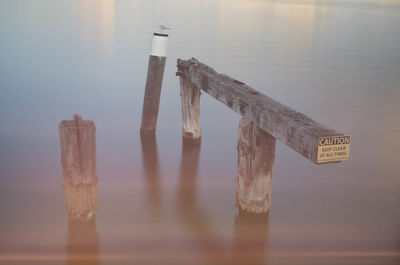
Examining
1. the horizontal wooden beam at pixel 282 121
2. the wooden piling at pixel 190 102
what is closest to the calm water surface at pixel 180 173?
the wooden piling at pixel 190 102

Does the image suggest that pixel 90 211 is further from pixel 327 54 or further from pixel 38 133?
pixel 327 54

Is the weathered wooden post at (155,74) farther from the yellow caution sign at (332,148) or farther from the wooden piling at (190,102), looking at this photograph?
the yellow caution sign at (332,148)

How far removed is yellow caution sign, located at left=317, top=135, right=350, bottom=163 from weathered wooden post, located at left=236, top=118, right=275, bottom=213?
0.67m

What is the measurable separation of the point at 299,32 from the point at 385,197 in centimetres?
1607

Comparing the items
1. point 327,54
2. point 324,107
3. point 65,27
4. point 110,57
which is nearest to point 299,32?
point 327,54

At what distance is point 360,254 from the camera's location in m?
3.48

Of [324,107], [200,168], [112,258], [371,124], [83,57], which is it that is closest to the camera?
[112,258]

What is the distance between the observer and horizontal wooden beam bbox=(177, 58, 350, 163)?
2.88 metres

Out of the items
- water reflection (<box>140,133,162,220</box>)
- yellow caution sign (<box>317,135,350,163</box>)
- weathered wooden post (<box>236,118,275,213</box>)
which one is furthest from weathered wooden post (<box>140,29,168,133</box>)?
yellow caution sign (<box>317,135,350,163</box>)

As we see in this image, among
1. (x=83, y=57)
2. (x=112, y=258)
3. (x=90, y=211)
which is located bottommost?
(x=112, y=258)

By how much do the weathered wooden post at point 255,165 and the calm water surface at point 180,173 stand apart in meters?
0.16

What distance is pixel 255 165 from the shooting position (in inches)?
141

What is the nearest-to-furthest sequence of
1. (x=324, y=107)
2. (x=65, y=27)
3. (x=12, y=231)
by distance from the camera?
(x=12, y=231) → (x=324, y=107) → (x=65, y=27)

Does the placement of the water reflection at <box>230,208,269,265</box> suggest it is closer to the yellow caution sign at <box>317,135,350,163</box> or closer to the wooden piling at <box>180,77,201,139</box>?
A: the yellow caution sign at <box>317,135,350,163</box>
